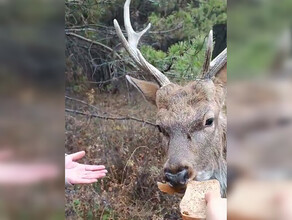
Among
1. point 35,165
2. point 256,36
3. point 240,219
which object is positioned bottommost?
point 240,219

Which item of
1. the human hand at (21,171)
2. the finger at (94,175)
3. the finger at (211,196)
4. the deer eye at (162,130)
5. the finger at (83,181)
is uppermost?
the deer eye at (162,130)

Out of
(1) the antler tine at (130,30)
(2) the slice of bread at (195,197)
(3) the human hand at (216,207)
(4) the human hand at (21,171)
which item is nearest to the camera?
(4) the human hand at (21,171)

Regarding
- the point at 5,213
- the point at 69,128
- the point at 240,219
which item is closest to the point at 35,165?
the point at 5,213

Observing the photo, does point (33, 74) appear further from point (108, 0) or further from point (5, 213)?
point (108, 0)

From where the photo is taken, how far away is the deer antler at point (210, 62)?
6.86ft

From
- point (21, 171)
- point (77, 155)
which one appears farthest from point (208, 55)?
point (21, 171)

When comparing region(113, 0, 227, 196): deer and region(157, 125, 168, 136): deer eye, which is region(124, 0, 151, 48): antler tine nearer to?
region(113, 0, 227, 196): deer

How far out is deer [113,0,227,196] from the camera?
6.94ft

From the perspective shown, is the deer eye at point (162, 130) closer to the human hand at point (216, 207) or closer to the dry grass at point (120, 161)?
the dry grass at point (120, 161)

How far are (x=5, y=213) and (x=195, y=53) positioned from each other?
95 centimetres

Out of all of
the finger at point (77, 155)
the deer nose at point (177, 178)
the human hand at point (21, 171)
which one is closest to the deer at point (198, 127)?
the deer nose at point (177, 178)

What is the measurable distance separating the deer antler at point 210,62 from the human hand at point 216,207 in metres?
0.47

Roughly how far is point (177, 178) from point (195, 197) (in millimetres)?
103

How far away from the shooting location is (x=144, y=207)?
89.5 inches
